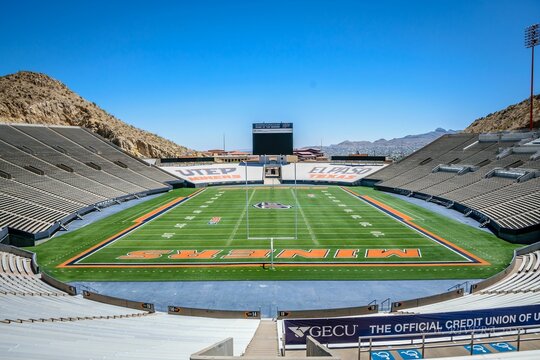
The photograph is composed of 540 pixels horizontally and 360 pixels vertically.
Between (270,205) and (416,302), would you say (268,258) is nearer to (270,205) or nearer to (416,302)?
(416,302)

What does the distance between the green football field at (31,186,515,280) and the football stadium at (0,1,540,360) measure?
0.50 ft

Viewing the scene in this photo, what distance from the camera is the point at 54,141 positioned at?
49469 millimetres

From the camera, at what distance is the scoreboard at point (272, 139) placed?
59.8 metres

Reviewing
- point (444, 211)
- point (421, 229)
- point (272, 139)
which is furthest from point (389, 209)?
point (272, 139)

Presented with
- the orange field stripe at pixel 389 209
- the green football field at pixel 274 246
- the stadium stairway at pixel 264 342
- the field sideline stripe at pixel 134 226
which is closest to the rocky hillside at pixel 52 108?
the field sideline stripe at pixel 134 226

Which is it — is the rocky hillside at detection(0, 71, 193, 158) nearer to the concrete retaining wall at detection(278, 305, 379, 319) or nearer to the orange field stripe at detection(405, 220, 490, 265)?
the orange field stripe at detection(405, 220, 490, 265)

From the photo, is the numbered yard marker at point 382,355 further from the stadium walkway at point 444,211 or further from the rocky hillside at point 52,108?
the rocky hillside at point 52,108

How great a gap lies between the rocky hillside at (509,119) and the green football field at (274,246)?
71.8 metres

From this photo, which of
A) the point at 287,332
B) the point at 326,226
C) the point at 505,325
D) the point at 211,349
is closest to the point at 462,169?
the point at 326,226

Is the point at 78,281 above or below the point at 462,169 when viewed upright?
below

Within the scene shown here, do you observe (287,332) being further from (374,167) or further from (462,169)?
(374,167)

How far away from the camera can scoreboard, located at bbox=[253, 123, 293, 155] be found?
59.8m

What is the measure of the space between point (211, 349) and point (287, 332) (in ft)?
9.29

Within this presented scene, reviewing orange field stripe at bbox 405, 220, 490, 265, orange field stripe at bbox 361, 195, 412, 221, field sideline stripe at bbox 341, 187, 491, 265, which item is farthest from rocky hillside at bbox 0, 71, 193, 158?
orange field stripe at bbox 405, 220, 490, 265
